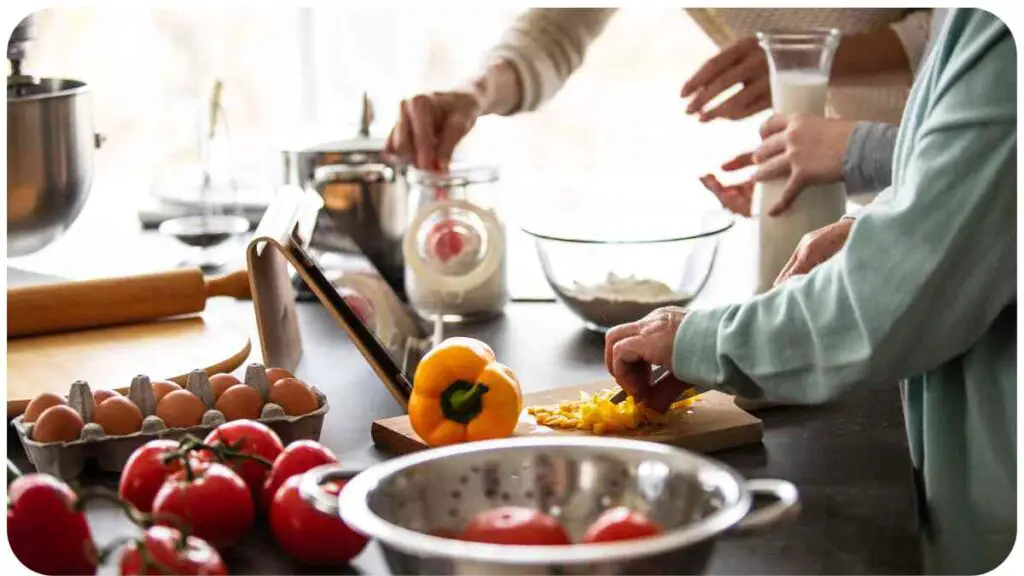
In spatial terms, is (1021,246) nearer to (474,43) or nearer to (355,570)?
(355,570)

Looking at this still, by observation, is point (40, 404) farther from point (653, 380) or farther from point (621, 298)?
point (621, 298)

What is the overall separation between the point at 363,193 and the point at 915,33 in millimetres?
910

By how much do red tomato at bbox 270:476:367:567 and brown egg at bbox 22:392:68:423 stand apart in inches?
13.4

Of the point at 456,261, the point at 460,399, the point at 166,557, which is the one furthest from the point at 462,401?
the point at 456,261

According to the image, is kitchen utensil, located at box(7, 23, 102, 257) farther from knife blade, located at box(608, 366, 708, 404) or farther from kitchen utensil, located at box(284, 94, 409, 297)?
knife blade, located at box(608, 366, 708, 404)

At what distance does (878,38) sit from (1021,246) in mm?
1357

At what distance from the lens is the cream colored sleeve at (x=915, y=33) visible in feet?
7.41

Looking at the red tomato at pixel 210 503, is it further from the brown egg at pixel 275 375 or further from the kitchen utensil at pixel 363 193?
the kitchen utensil at pixel 363 193

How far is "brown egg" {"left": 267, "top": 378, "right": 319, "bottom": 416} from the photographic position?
131 centimetres

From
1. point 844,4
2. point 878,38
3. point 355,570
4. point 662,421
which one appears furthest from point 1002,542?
point 878,38

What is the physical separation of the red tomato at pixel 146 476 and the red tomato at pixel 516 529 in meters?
0.28

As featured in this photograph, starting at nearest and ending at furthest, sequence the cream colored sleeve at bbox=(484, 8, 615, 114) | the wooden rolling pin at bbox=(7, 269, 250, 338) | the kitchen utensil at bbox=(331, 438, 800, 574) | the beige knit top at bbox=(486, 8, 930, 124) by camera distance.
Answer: the kitchen utensil at bbox=(331, 438, 800, 574) → the wooden rolling pin at bbox=(7, 269, 250, 338) → the beige knit top at bbox=(486, 8, 930, 124) → the cream colored sleeve at bbox=(484, 8, 615, 114)

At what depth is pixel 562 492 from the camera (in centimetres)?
99

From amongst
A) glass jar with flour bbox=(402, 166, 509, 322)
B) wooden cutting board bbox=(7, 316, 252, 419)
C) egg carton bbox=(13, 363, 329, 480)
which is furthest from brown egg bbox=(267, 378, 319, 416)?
glass jar with flour bbox=(402, 166, 509, 322)
